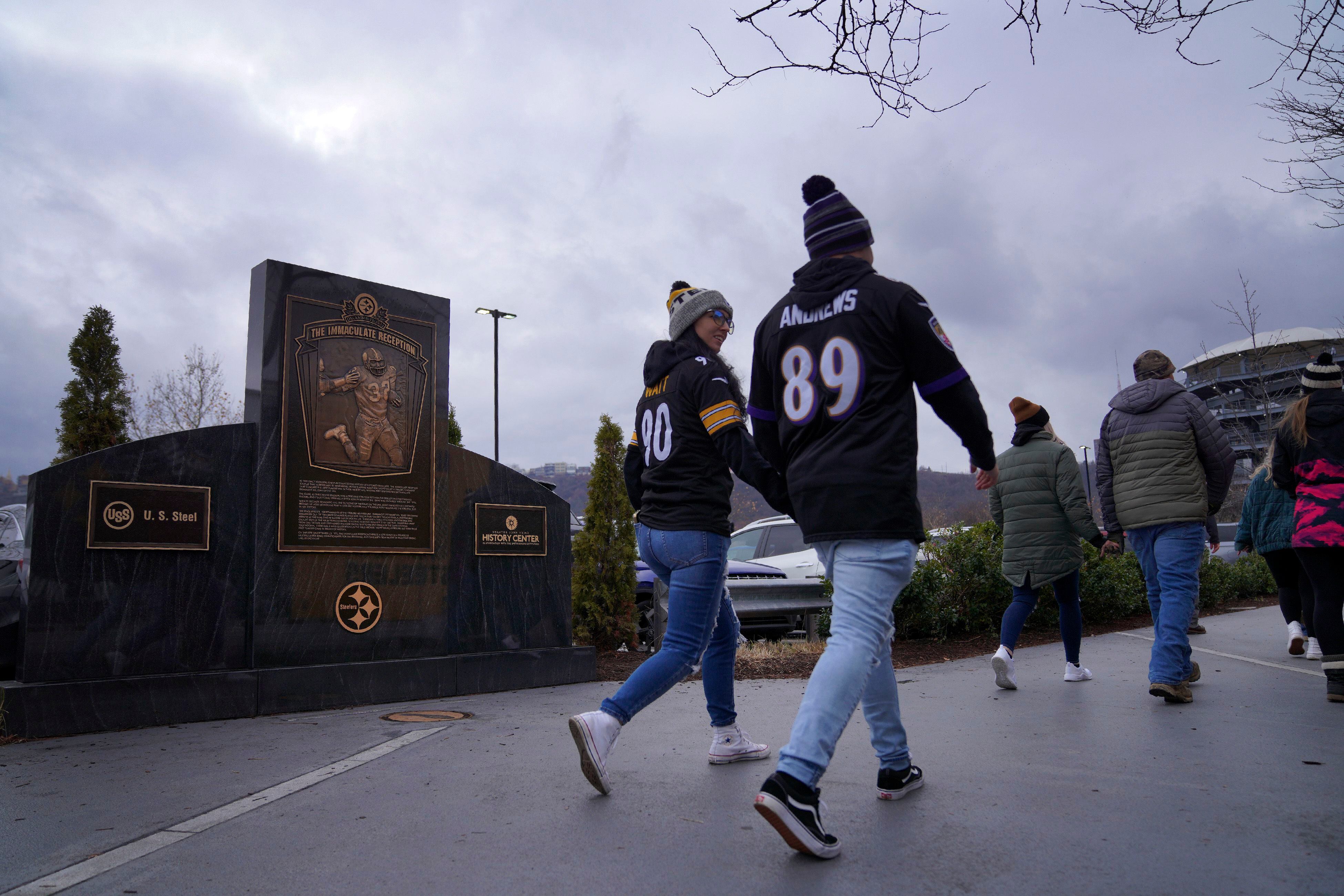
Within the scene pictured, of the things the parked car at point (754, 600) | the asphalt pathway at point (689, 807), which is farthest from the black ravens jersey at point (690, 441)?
the parked car at point (754, 600)

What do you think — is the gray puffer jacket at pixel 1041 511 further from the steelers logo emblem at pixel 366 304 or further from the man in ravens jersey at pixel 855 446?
the steelers logo emblem at pixel 366 304

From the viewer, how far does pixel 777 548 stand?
12.4m

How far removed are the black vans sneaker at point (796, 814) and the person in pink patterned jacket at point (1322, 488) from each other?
12.3 feet

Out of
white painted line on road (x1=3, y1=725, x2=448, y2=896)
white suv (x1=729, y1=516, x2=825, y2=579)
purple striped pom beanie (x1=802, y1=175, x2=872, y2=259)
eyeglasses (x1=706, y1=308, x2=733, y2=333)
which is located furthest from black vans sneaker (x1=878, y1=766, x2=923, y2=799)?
white suv (x1=729, y1=516, x2=825, y2=579)

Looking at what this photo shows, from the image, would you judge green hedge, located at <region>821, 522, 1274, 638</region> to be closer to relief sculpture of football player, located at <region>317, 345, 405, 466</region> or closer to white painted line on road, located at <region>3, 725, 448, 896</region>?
relief sculpture of football player, located at <region>317, 345, 405, 466</region>

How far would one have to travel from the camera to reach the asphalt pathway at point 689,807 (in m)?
2.45

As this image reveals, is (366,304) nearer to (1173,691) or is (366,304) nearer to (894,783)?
(894,783)

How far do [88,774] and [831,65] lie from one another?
455 cm

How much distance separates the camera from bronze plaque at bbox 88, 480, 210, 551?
550 cm

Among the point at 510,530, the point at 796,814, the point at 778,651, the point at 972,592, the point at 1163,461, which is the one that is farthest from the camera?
the point at 972,592

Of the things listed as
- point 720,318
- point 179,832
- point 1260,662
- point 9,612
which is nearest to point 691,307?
point 720,318

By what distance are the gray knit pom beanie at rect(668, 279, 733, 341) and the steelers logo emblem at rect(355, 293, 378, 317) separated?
348 cm

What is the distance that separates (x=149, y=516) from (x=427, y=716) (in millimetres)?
2134

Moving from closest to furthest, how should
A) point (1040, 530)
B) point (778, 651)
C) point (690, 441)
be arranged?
1. point (690, 441)
2. point (1040, 530)
3. point (778, 651)
